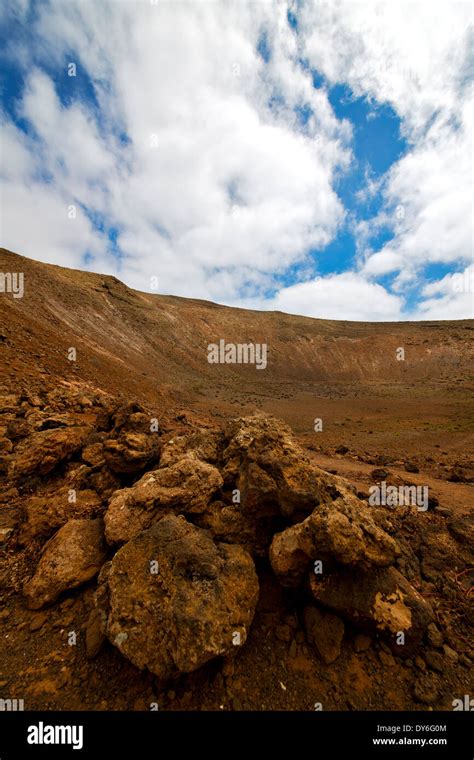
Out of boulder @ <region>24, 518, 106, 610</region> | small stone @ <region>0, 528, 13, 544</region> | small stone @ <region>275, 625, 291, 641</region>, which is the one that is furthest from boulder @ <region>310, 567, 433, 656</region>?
small stone @ <region>0, 528, 13, 544</region>

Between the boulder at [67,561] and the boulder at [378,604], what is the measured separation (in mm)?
3022

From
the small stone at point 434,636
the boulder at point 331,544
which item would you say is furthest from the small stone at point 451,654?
the boulder at point 331,544

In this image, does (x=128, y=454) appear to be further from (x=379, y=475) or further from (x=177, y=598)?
(x=379, y=475)

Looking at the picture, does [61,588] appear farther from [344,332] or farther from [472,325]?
[472,325]

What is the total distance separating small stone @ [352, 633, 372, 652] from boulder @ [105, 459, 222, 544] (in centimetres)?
252

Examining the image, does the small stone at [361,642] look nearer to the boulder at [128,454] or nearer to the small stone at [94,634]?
the small stone at [94,634]

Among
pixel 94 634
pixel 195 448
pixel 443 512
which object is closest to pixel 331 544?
pixel 94 634

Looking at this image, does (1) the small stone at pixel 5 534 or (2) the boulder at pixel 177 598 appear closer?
(2) the boulder at pixel 177 598

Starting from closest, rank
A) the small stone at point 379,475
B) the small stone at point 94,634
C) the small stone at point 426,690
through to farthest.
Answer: the small stone at point 426,690 < the small stone at point 94,634 < the small stone at point 379,475

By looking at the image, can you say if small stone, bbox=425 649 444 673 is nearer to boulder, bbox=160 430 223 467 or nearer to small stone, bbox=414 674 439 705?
small stone, bbox=414 674 439 705

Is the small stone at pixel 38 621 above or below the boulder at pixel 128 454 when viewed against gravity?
below

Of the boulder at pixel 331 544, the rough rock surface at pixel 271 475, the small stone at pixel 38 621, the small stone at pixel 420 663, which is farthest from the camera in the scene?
the rough rock surface at pixel 271 475

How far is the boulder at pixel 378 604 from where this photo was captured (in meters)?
3.52
